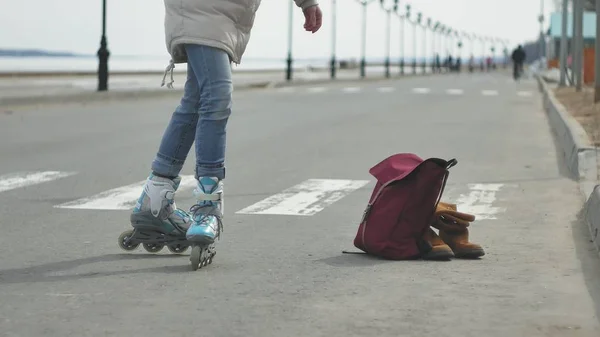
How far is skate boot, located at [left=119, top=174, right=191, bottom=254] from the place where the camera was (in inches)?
258

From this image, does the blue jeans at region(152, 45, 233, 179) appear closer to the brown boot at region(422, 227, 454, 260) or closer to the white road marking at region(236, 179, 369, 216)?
the brown boot at region(422, 227, 454, 260)

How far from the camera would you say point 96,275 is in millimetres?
6016

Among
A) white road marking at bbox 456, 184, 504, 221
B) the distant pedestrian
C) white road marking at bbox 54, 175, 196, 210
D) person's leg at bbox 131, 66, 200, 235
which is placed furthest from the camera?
the distant pedestrian

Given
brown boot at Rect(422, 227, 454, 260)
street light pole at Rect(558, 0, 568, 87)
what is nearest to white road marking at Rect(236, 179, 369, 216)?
brown boot at Rect(422, 227, 454, 260)

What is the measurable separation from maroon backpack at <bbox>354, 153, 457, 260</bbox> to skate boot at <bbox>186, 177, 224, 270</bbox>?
0.84 metres

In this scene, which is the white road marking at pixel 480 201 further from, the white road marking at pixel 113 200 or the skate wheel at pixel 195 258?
the skate wheel at pixel 195 258

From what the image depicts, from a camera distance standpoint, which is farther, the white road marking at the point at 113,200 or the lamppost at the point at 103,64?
the lamppost at the point at 103,64

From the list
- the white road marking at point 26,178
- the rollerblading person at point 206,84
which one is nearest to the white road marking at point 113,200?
the white road marking at point 26,178

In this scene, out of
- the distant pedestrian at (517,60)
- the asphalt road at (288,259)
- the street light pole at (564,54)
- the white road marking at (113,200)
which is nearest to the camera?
the asphalt road at (288,259)

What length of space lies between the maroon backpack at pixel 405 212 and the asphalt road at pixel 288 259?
0.13 m

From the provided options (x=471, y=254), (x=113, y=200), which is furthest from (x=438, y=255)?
(x=113, y=200)

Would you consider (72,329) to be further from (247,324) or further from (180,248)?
(180,248)

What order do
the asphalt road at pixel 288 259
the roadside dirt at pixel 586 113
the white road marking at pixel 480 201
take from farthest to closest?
the roadside dirt at pixel 586 113
the white road marking at pixel 480 201
the asphalt road at pixel 288 259

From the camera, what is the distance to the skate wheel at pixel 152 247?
21.8 feet
